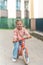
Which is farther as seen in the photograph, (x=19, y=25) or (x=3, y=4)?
(x=3, y=4)

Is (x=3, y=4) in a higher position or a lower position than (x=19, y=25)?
higher

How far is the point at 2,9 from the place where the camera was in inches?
1906

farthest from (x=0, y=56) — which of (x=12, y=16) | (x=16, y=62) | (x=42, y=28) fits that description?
(x=12, y=16)

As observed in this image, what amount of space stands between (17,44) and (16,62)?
2.08 ft

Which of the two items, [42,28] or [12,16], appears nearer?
[42,28]

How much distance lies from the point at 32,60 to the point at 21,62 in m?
0.53

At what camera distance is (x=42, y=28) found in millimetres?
30094

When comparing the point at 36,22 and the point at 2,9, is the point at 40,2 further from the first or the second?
the point at 2,9

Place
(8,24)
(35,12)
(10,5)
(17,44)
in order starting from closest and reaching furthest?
(17,44)
(35,12)
(8,24)
(10,5)

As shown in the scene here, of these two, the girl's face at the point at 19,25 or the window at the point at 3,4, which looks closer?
the girl's face at the point at 19,25

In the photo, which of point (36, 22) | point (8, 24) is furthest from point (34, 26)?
point (8, 24)

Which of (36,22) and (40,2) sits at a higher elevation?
(40,2)

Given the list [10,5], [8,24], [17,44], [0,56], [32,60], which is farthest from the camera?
[10,5]

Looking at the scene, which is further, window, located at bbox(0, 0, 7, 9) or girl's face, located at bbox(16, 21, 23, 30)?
window, located at bbox(0, 0, 7, 9)
